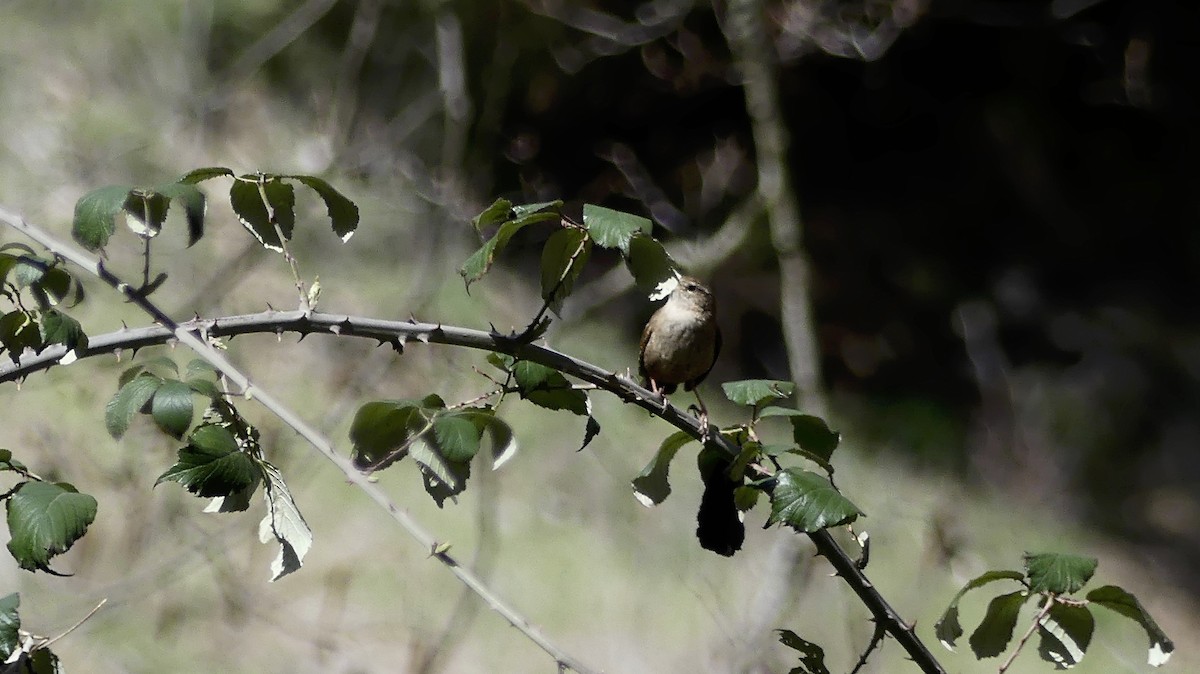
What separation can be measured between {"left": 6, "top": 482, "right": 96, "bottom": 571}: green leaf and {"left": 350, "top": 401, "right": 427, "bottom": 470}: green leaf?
1.07 feet

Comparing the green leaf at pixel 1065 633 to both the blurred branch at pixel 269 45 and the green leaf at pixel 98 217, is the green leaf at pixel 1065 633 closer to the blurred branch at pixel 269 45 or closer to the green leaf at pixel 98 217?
the green leaf at pixel 98 217

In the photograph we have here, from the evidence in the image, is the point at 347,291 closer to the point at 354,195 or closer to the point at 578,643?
the point at 354,195

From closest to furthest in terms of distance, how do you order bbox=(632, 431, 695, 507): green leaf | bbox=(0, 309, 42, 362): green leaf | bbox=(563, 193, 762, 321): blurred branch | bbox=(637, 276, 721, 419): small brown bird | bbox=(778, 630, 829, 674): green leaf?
bbox=(0, 309, 42, 362): green leaf < bbox=(778, 630, 829, 674): green leaf < bbox=(632, 431, 695, 507): green leaf < bbox=(637, 276, 721, 419): small brown bird < bbox=(563, 193, 762, 321): blurred branch

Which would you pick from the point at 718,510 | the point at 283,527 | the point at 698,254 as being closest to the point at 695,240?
the point at 698,254

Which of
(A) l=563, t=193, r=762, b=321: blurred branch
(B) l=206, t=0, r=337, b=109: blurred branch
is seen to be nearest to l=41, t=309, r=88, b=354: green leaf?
(A) l=563, t=193, r=762, b=321: blurred branch

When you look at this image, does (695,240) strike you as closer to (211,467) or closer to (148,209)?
(148,209)

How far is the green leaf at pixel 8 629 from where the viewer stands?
38.3 inches

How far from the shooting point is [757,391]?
130 centimetres

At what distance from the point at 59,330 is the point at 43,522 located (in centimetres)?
24

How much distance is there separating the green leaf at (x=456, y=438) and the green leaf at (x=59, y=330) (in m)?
0.41

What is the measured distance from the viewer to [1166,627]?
570cm

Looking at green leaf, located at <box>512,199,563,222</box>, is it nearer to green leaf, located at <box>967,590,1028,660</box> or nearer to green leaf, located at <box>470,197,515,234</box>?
green leaf, located at <box>470,197,515,234</box>

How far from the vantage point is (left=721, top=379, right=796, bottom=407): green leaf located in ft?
4.20

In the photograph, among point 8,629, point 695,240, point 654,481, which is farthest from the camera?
point 695,240
